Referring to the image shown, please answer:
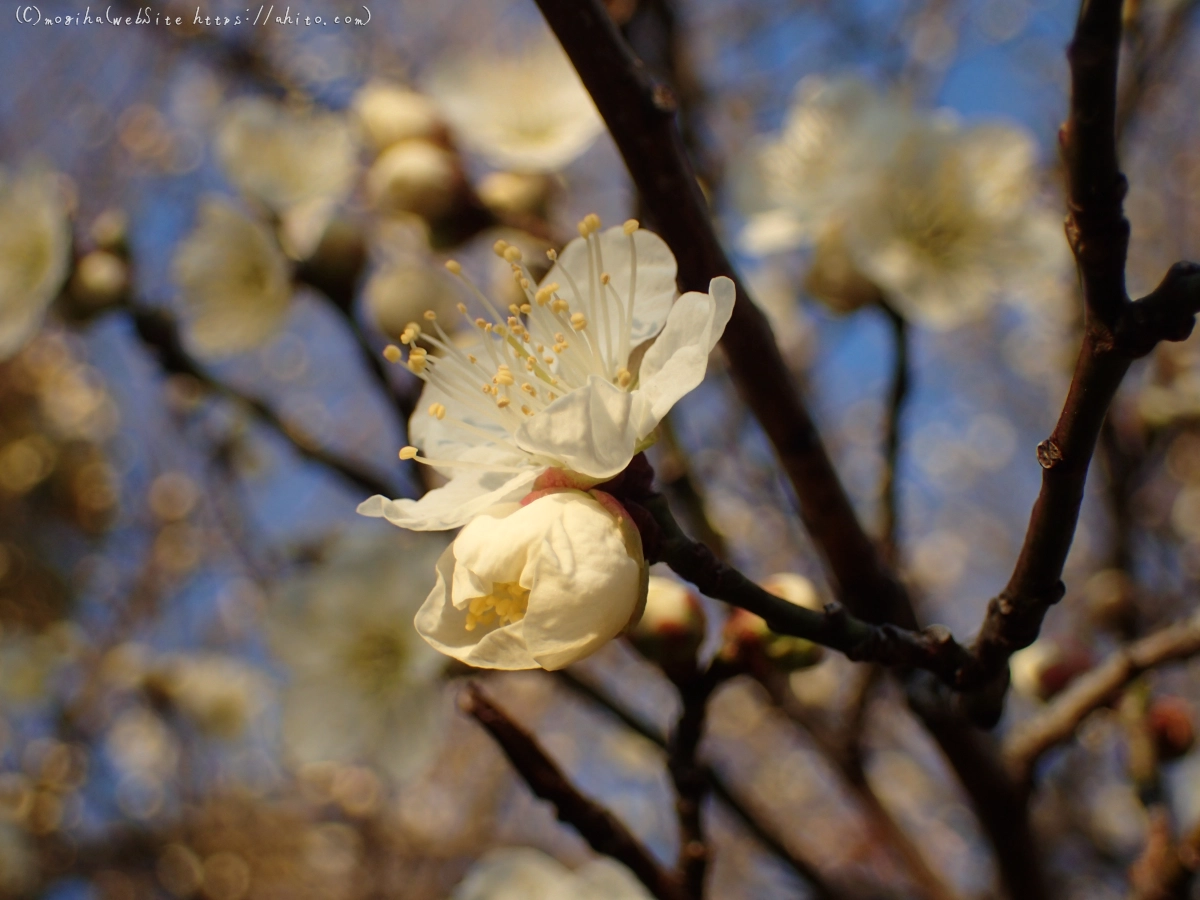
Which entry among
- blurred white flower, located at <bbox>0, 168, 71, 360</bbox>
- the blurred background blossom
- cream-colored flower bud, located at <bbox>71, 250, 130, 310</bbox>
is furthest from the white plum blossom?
blurred white flower, located at <bbox>0, 168, 71, 360</bbox>

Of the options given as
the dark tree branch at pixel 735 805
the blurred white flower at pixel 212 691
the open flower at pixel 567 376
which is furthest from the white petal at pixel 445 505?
the blurred white flower at pixel 212 691

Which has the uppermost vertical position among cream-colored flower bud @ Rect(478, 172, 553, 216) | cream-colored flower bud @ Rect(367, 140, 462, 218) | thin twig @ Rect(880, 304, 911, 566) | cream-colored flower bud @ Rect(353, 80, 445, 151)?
cream-colored flower bud @ Rect(353, 80, 445, 151)

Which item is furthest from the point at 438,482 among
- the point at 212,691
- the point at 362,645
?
A: the point at 212,691

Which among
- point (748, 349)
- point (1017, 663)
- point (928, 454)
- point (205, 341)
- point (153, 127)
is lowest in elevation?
point (928, 454)

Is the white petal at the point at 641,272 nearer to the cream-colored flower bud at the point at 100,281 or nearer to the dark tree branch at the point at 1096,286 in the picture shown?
the dark tree branch at the point at 1096,286

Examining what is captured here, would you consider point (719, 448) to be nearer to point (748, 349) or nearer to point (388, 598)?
point (388, 598)

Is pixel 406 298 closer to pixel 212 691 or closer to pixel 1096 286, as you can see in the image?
pixel 1096 286

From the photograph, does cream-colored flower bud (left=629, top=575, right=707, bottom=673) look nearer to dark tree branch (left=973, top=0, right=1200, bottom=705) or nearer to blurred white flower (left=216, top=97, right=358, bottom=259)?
dark tree branch (left=973, top=0, right=1200, bottom=705)

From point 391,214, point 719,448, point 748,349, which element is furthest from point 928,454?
point 748,349
